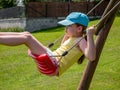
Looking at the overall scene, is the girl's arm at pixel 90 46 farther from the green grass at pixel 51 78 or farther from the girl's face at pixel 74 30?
the green grass at pixel 51 78

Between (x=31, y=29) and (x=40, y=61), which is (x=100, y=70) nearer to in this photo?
(x=40, y=61)

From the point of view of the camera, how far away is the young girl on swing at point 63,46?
5.30 meters

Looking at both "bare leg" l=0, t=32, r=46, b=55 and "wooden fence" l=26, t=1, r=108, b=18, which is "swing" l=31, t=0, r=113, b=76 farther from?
"wooden fence" l=26, t=1, r=108, b=18

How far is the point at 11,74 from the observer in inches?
→ 481

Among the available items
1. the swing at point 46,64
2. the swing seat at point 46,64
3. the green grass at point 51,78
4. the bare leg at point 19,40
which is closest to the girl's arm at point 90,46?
the swing at point 46,64

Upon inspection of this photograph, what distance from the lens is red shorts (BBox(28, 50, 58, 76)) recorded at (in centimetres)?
541

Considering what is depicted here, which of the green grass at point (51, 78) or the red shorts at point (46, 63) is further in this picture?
the green grass at point (51, 78)

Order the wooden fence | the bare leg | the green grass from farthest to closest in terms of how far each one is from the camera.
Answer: the wooden fence < the green grass < the bare leg

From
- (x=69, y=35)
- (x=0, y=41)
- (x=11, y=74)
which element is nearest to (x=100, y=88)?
(x=11, y=74)

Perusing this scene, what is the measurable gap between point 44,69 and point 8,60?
28.8 ft

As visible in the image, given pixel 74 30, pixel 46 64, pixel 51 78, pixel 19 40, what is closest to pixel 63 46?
pixel 74 30

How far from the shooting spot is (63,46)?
19.0 ft

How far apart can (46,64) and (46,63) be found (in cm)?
2

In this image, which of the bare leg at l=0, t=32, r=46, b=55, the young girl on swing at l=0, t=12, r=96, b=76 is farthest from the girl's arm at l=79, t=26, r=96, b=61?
the bare leg at l=0, t=32, r=46, b=55
